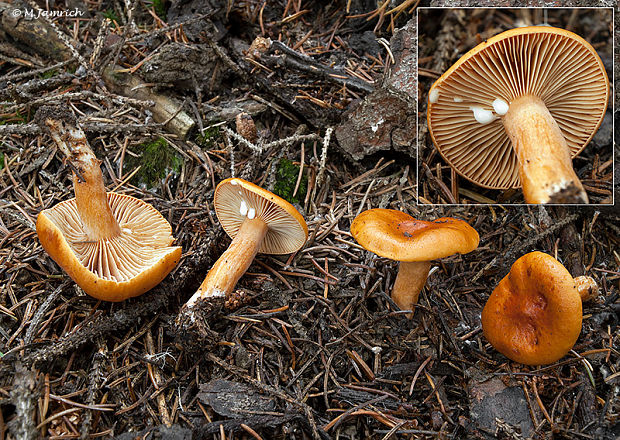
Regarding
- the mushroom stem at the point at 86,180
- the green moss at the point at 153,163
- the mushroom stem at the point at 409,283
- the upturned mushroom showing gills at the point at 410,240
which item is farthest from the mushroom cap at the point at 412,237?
the green moss at the point at 153,163

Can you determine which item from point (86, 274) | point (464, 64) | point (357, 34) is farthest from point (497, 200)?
point (86, 274)

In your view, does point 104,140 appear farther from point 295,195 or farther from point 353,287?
point 353,287

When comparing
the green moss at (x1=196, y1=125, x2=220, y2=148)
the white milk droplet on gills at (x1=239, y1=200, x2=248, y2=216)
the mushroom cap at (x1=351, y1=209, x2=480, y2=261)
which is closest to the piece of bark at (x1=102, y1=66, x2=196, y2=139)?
the green moss at (x1=196, y1=125, x2=220, y2=148)

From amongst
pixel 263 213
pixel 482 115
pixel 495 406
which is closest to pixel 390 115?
pixel 482 115

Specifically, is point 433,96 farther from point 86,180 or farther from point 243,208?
point 86,180

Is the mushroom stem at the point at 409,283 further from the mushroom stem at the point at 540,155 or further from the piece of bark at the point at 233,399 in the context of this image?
the piece of bark at the point at 233,399

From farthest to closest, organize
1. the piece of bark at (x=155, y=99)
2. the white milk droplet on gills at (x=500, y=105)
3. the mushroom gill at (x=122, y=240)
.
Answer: the piece of bark at (x=155, y=99), the white milk droplet on gills at (x=500, y=105), the mushroom gill at (x=122, y=240)
